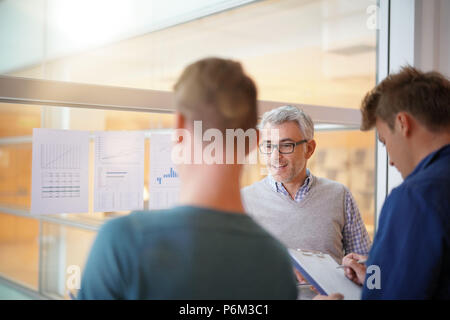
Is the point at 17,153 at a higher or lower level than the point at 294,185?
higher

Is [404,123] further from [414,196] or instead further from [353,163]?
[353,163]

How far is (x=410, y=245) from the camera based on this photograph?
1.04m

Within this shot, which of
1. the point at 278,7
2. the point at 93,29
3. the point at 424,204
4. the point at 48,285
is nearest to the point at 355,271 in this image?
the point at 424,204

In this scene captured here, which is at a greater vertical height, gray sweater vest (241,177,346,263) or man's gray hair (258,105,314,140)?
man's gray hair (258,105,314,140)

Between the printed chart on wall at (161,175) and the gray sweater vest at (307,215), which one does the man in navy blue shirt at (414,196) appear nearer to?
the gray sweater vest at (307,215)

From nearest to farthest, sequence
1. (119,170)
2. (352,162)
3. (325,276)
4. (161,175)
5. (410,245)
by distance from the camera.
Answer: (410,245), (325,276), (119,170), (161,175), (352,162)

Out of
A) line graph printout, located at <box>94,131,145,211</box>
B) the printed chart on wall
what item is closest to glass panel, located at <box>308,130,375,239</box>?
the printed chart on wall

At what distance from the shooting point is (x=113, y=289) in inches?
27.2

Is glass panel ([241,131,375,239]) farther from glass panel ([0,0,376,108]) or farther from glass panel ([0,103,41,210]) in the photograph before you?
glass panel ([0,103,41,210])

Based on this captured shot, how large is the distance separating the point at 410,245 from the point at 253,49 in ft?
6.45

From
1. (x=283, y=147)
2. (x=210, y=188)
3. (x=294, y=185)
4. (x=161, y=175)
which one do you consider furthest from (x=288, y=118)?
(x=210, y=188)

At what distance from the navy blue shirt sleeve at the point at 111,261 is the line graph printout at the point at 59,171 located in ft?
2.67

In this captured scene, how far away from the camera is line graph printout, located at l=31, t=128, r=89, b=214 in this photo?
1420 mm

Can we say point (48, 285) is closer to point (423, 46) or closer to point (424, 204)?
point (424, 204)
